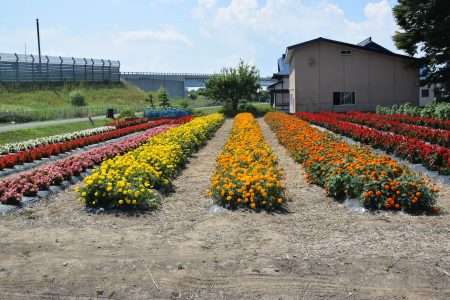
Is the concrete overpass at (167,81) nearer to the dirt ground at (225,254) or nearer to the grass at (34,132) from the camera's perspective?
the grass at (34,132)

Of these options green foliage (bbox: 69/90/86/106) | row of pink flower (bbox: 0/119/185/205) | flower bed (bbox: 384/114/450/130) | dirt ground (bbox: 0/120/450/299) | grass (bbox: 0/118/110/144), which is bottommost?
dirt ground (bbox: 0/120/450/299)

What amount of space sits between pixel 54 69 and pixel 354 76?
47.7m

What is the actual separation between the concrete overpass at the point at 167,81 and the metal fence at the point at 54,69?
15.2 feet

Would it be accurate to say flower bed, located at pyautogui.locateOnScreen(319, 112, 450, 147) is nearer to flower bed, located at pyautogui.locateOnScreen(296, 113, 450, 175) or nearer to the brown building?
flower bed, located at pyautogui.locateOnScreen(296, 113, 450, 175)

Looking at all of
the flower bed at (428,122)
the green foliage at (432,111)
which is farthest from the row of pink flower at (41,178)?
the green foliage at (432,111)

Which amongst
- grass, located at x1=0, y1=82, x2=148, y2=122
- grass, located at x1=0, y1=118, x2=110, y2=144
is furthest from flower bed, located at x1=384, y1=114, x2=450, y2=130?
grass, located at x1=0, y1=82, x2=148, y2=122

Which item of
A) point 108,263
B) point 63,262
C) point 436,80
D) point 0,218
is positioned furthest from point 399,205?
point 436,80

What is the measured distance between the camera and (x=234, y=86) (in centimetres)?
4516

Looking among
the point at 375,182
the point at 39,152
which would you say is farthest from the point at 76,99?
the point at 375,182

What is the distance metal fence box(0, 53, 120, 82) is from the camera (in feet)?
195

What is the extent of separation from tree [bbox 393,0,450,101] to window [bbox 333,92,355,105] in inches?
195

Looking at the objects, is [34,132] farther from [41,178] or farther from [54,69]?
[54,69]

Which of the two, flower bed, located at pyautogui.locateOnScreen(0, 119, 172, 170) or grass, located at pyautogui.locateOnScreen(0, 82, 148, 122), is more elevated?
grass, located at pyautogui.locateOnScreen(0, 82, 148, 122)

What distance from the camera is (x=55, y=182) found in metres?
9.65
